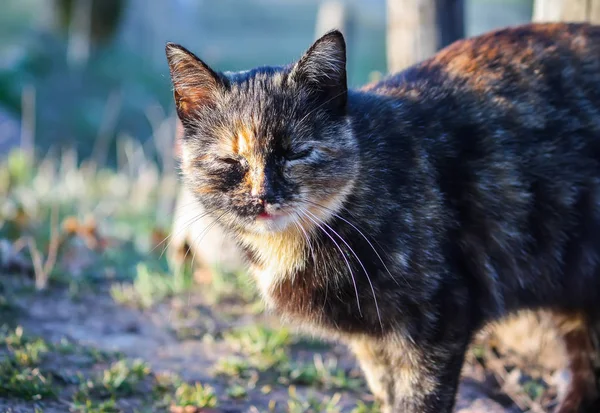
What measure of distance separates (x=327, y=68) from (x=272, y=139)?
36 cm

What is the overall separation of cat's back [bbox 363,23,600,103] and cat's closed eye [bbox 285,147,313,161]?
58 cm

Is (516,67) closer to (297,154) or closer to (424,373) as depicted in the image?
(297,154)

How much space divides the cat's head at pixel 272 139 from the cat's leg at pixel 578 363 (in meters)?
1.48

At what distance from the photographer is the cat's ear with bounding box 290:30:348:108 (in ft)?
8.30

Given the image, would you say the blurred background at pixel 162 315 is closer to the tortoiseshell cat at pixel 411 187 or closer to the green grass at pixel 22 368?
the green grass at pixel 22 368

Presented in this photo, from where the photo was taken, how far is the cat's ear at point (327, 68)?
2.53 m

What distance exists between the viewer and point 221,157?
2.61m

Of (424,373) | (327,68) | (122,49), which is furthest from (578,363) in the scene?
(122,49)

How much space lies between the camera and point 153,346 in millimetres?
3643

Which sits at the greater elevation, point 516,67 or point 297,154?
point 516,67

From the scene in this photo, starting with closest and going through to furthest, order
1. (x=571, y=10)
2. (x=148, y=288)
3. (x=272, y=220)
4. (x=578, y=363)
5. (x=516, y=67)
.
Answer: (x=272, y=220)
(x=516, y=67)
(x=578, y=363)
(x=571, y=10)
(x=148, y=288)

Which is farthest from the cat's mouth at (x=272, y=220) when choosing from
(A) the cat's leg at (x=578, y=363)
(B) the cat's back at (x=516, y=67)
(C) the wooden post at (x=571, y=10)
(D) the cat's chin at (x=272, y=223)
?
(C) the wooden post at (x=571, y=10)

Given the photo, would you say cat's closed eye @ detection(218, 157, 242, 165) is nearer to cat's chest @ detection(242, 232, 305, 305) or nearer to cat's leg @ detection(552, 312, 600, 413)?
cat's chest @ detection(242, 232, 305, 305)

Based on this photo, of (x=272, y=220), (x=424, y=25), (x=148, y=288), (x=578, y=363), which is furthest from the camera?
(x=148, y=288)
